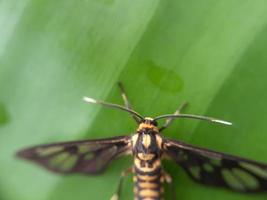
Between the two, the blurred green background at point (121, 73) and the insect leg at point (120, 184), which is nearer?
the blurred green background at point (121, 73)

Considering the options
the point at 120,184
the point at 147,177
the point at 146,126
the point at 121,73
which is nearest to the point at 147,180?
the point at 147,177

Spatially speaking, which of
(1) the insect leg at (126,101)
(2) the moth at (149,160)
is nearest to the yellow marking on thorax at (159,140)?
(2) the moth at (149,160)

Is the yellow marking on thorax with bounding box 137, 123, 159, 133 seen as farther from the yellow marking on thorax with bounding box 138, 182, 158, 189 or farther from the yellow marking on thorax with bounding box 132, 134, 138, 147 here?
the yellow marking on thorax with bounding box 138, 182, 158, 189

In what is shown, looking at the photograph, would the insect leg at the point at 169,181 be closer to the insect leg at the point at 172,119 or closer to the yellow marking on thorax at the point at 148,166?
the yellow marking on thorax at the point at 148,166

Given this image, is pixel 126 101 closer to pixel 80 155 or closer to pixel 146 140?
pixel 146 140

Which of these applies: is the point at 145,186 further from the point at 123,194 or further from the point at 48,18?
the point at 48,18

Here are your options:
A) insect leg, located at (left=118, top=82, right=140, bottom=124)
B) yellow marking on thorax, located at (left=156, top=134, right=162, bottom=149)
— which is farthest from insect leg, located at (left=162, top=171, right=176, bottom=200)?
insect leg, located at (left=118, top=82, right=140, bottom=124)
